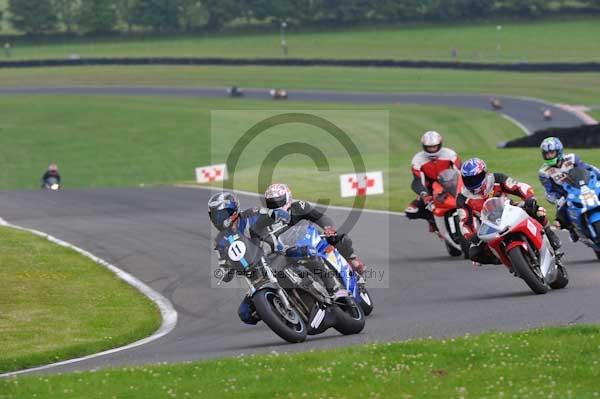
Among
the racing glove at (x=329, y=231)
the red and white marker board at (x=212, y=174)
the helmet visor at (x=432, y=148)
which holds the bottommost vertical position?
the red and white marker board at (x=212, y=174)

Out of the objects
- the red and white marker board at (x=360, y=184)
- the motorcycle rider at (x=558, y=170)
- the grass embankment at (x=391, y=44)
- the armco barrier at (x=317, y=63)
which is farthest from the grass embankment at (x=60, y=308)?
the grass embankment at (x=391, y=44)

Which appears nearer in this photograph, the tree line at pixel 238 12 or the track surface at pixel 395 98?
the track surface at pixel 395 98

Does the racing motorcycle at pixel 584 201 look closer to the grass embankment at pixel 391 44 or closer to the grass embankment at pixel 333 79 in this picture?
the grass embankment at pixel 333 79

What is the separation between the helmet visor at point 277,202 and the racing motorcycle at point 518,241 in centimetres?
281

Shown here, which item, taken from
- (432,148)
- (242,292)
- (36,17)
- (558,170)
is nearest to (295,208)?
(242,292)

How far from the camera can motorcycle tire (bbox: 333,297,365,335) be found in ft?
40.7

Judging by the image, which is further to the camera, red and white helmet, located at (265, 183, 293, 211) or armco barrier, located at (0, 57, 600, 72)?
armco barrier, located at (0, 57, 600, 72)

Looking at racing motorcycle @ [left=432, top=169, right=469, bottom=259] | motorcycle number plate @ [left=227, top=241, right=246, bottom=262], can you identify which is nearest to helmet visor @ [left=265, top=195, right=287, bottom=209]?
motorcycle number plate @ [left=227, top=241, right=246, bottom=262]

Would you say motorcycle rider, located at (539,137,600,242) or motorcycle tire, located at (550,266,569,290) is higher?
motorcycle rider, located at (539,137,600,242)

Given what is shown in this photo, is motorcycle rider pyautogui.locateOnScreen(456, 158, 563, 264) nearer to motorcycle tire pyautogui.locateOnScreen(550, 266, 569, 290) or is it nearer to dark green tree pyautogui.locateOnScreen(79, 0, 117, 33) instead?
motorcycle tire pyautogui.locateOnScreen(550, 266, 569, 290)

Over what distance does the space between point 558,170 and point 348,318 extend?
5.42 meters

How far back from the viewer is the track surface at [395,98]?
54.8 metres

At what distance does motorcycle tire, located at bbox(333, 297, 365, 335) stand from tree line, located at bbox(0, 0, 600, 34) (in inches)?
2931

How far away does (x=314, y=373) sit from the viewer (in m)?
9.90
